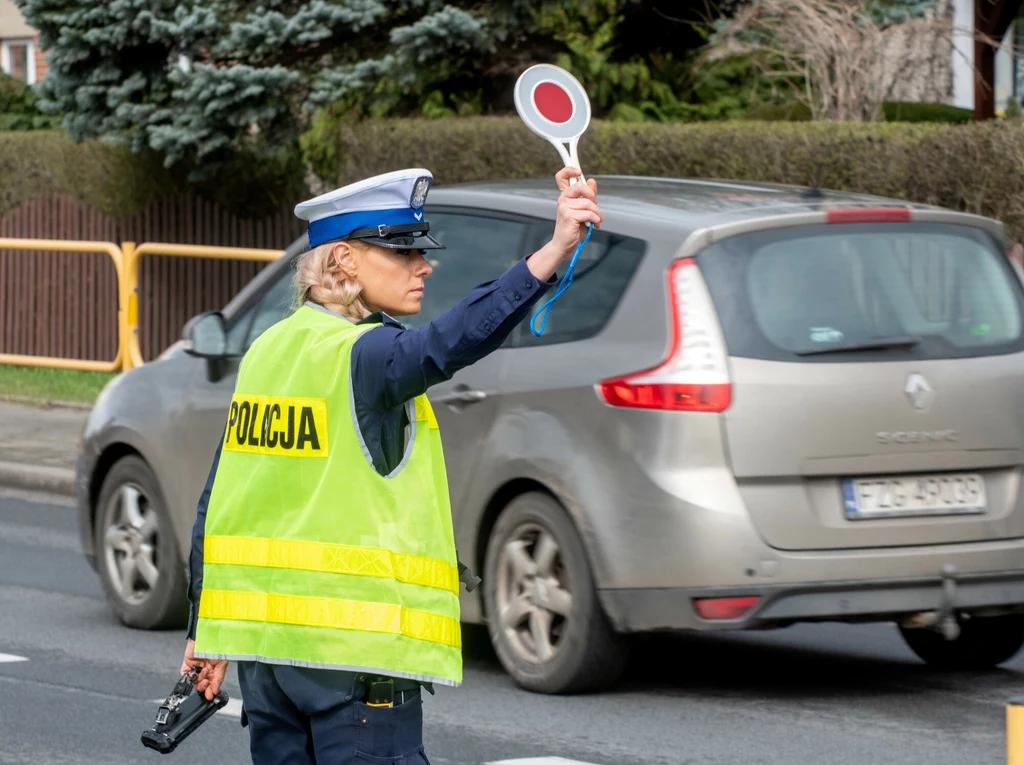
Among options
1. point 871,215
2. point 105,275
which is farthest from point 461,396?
point 105,275

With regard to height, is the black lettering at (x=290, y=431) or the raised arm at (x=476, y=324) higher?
the raised arm at (x=476, y=324)

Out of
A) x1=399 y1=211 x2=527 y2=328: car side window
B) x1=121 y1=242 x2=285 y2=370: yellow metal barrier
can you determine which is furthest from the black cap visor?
x1=121 y1=242 x2=285 y2=370: yellow metal barrier

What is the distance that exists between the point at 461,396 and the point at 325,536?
3.55 meters

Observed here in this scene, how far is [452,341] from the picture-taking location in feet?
10.8

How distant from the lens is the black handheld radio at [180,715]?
3828 mm

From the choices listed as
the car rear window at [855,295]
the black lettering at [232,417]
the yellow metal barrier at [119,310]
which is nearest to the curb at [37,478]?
the yellow metal barrier at [119,310]

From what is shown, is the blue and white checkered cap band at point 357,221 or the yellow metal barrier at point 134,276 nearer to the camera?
the blue and white checkered cap band at point 357,221

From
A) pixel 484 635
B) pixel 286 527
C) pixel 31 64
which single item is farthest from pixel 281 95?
pixel 31 64

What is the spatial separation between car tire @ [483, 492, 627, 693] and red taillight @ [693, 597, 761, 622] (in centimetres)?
36

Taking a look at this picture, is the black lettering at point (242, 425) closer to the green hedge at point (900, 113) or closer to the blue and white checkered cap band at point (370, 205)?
the blue and white checkered cap band at point (370, 205)

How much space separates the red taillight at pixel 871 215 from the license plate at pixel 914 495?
867 mm

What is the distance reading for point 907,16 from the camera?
17234 millimetres

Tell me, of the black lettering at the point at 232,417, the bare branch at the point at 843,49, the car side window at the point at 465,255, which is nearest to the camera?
the black lettering at the point at 232,417

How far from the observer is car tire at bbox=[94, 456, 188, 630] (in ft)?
26.7
